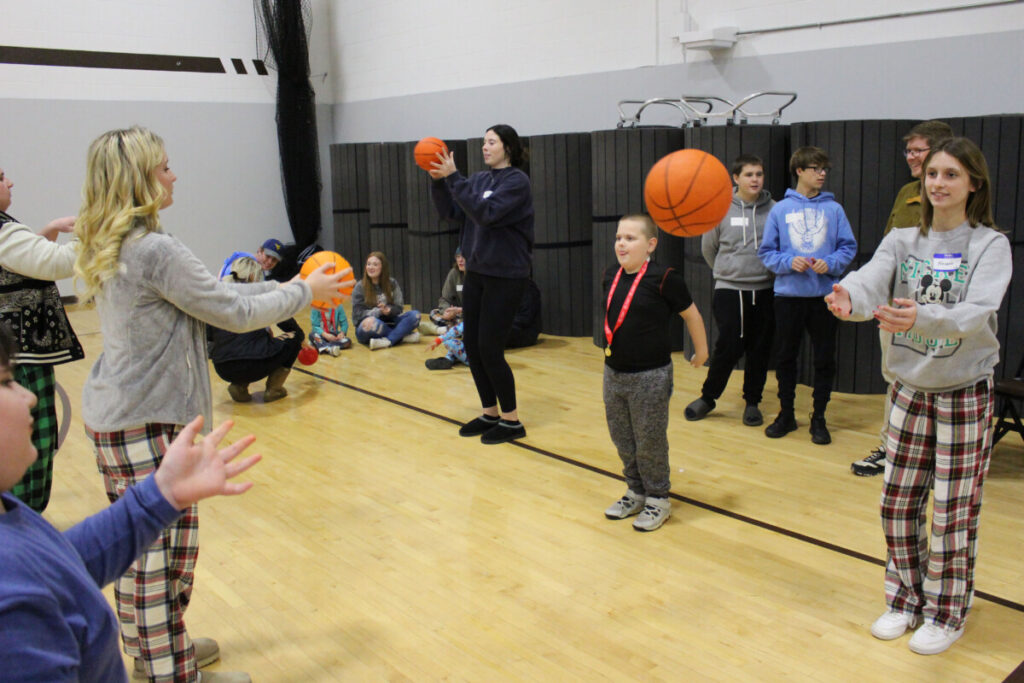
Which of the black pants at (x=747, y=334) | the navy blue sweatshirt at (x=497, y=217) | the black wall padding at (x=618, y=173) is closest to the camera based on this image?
the navy blue sweatshirt at (x=497, y=217)

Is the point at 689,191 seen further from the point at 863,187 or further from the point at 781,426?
the point at 863,187

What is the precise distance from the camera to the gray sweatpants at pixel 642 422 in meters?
3.94

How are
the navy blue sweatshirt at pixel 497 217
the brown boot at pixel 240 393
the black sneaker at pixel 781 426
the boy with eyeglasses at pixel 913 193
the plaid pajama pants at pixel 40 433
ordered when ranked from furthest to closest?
1. the brown boot at pixel 240 393
2. the black sneaker at pixel 781 426
3. the navy blue sweatshirt at pixel 497 217
4. the boy with eyeglasses at pixel 913 193
5. the plaid pajama pants at pixel 40 433

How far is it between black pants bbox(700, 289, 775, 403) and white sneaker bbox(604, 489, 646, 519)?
169 cm

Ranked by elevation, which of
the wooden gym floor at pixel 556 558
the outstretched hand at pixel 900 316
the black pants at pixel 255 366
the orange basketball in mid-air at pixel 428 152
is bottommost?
the wooden gym floor at pixel 556 558

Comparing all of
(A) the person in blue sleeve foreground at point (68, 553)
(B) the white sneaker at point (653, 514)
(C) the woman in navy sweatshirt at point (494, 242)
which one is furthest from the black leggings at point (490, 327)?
(A) the person in blue sleeve foreground at point (68, 553)

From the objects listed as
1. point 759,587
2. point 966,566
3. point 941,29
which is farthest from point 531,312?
point 966,566

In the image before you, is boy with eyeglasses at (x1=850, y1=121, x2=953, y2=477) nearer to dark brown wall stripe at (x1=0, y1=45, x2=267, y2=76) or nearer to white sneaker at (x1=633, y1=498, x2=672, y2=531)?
white sneaker at (x1=633, y1=498, x2=672, y2=531)

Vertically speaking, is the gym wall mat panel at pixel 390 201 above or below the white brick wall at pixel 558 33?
below

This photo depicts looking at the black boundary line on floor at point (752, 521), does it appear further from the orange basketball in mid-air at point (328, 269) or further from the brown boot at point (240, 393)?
the orange basketball in mid-air at point (328, 269)

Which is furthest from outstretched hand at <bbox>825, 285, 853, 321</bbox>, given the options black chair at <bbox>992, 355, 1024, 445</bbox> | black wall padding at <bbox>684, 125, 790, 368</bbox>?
black wall padding at <bbox>684, 125, 790, 368</bbox>

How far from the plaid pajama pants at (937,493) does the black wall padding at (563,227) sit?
5.16 m

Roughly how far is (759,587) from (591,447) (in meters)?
1.81

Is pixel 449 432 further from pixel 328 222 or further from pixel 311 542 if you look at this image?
pixel 328 222
